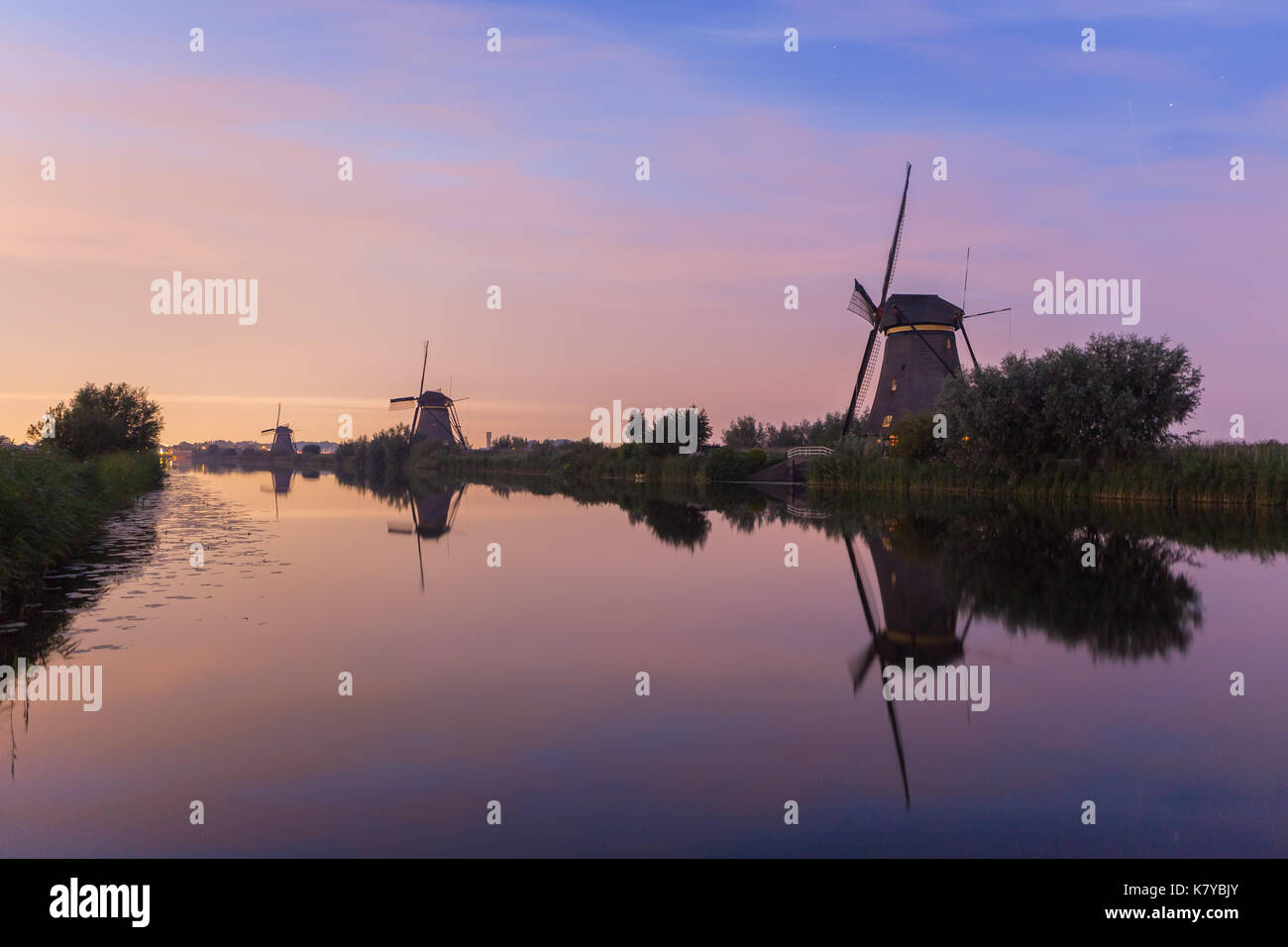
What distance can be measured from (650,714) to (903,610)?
5.23 meters

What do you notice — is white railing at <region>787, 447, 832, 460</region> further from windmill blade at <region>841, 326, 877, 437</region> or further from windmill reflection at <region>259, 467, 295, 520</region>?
windmill reflection at <region>259, 467, 295, 520</region>

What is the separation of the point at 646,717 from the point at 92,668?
4.81 metres

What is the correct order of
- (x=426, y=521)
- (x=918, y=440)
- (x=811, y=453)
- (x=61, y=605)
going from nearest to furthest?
(x=61, y=605) → (x=426, y=521) → (x=918, y=440) → (x=811, y=453)

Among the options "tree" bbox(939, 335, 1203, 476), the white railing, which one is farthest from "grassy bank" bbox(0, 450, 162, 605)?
the white railing

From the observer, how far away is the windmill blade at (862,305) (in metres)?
47.5

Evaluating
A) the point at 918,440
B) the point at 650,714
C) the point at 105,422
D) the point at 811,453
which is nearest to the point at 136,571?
the point at 650,714

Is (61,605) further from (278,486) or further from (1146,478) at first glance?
(278,486)

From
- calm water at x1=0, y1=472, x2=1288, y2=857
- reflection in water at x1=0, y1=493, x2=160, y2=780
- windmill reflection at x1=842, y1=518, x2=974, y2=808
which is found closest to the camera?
calm water at x1=0, y1=472, x2=1288, y2=857

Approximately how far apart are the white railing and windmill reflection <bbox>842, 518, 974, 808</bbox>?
29040mm

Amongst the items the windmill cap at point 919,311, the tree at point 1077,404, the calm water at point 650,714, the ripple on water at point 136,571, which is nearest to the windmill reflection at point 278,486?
the ripple on water at point 136,571

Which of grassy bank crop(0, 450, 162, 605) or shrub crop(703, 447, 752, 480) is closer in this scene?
grassy bank crop(0, 450, 162, 605)

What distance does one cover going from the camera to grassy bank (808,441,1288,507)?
1126 inches

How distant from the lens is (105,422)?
32.5m
